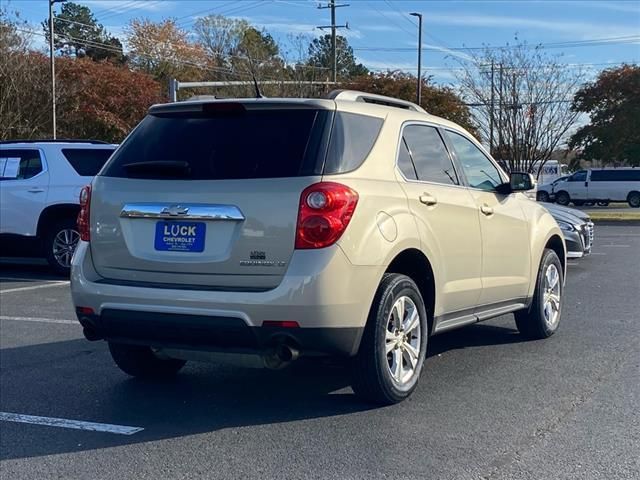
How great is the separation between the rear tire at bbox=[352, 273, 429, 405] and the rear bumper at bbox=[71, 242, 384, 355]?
0.52 ft

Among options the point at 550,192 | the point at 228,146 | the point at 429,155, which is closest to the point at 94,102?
the point at 550,192

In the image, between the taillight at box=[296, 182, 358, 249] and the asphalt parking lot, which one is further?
the taillight at box=[296, 182, 358, 249]

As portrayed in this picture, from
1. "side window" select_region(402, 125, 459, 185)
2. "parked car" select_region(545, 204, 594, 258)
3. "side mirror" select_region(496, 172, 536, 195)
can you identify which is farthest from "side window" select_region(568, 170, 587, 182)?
"side window" select_region(402, 125, 459, 185)

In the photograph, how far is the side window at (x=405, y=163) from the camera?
5.43m

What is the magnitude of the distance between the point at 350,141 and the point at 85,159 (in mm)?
7851

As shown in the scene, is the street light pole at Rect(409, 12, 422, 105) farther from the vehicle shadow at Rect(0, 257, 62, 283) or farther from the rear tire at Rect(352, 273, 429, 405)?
the rear tire at Rect(352, 273, 429, 405)

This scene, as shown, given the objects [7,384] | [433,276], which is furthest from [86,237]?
[433,276]

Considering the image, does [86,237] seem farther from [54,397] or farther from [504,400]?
[504,400]

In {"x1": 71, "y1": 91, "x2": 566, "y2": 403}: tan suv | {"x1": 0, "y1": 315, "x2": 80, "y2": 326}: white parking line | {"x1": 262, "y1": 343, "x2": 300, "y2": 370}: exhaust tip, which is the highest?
{"x1": 71, "y1": 91, "x2": 566, "y2": 403}: tan suv

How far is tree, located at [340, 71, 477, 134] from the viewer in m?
37.4

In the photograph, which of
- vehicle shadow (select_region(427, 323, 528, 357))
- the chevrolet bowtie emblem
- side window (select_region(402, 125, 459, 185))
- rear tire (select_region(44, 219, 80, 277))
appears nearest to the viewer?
the chevrolet bowtie emblem

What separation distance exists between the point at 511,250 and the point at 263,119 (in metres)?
2.66

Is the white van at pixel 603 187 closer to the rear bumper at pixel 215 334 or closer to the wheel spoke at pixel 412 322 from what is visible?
the wheel spoke at pixel 412 322

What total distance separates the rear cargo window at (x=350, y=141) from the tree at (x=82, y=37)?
4829cm
